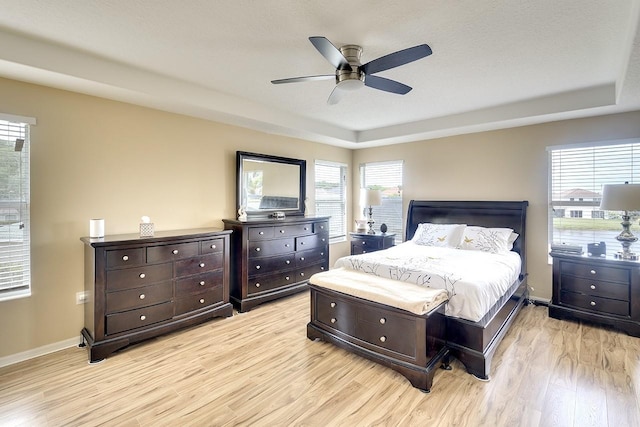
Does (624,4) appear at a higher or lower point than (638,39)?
higher

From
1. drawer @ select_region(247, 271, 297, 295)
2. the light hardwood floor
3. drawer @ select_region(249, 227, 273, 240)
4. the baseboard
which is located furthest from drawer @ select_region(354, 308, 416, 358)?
the baseboard

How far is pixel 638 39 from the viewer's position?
1.89m

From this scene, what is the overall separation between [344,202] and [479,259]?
293 centimetres

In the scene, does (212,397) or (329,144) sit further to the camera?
(329,144)

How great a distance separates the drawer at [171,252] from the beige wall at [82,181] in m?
0.53

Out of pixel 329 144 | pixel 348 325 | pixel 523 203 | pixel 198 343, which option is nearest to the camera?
pixel 348 325

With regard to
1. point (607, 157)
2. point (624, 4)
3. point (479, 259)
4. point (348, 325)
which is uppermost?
point (624, 4)

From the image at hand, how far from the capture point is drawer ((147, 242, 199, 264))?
292 centimetres

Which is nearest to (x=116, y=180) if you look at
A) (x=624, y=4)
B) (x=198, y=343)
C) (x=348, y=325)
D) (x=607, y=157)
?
(x=198, y=343)

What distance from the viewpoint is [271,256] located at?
404cm

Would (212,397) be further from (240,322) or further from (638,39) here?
(638,39)

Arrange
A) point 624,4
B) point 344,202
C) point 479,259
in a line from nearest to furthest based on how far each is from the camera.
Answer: point 624,4 < point 479,259 < point 344,202

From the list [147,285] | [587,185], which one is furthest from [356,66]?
[587,185]

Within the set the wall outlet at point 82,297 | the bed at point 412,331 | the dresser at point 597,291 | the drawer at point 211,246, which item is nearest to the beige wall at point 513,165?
the dresser at point 597,291
